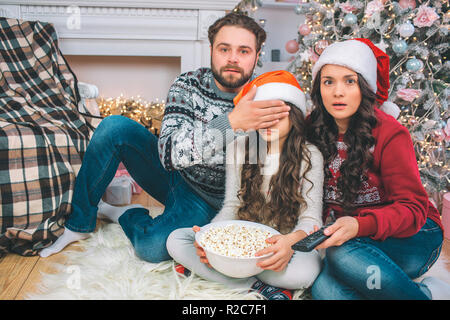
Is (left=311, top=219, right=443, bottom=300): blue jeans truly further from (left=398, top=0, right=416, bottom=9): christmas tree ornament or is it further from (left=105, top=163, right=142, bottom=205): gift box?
(left=398, top=0, right=416, bottom=9): christmas tree ornament

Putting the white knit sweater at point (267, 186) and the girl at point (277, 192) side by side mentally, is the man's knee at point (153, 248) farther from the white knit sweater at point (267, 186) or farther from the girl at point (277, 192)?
the white knit sweater at point (267, 186)

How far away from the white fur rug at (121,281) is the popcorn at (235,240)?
0.14m

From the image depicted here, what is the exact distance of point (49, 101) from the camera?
1.74 metres

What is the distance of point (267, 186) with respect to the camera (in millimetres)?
1139

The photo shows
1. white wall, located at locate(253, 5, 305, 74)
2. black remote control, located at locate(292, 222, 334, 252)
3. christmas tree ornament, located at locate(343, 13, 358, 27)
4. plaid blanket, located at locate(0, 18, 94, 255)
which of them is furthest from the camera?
white wall, located at locate(253, 5, 305, 74)

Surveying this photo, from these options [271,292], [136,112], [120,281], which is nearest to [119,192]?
[136,112]

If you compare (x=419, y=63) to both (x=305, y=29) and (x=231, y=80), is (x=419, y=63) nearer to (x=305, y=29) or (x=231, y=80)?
(x=305, y=29)

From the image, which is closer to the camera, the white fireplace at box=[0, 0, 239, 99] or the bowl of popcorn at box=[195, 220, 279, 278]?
the bowl of popcorn at box=[195, 220, 279, 278]

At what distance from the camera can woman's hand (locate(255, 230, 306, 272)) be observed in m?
0.88

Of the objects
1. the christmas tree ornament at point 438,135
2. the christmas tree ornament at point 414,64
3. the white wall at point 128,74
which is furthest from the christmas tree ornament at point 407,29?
the white wall at point 128,74

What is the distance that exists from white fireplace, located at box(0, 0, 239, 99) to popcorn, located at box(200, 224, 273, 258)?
1.56 metres

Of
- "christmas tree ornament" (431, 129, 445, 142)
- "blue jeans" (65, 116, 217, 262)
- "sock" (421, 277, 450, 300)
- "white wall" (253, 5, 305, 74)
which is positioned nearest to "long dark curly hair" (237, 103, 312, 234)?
"blue jeans" (65, 116, 217, 262)

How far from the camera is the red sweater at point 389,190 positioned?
907 mm

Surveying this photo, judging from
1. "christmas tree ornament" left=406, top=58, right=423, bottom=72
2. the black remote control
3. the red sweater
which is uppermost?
"christmas tree ornament" left=406, top=58, right=423, bottom=72
